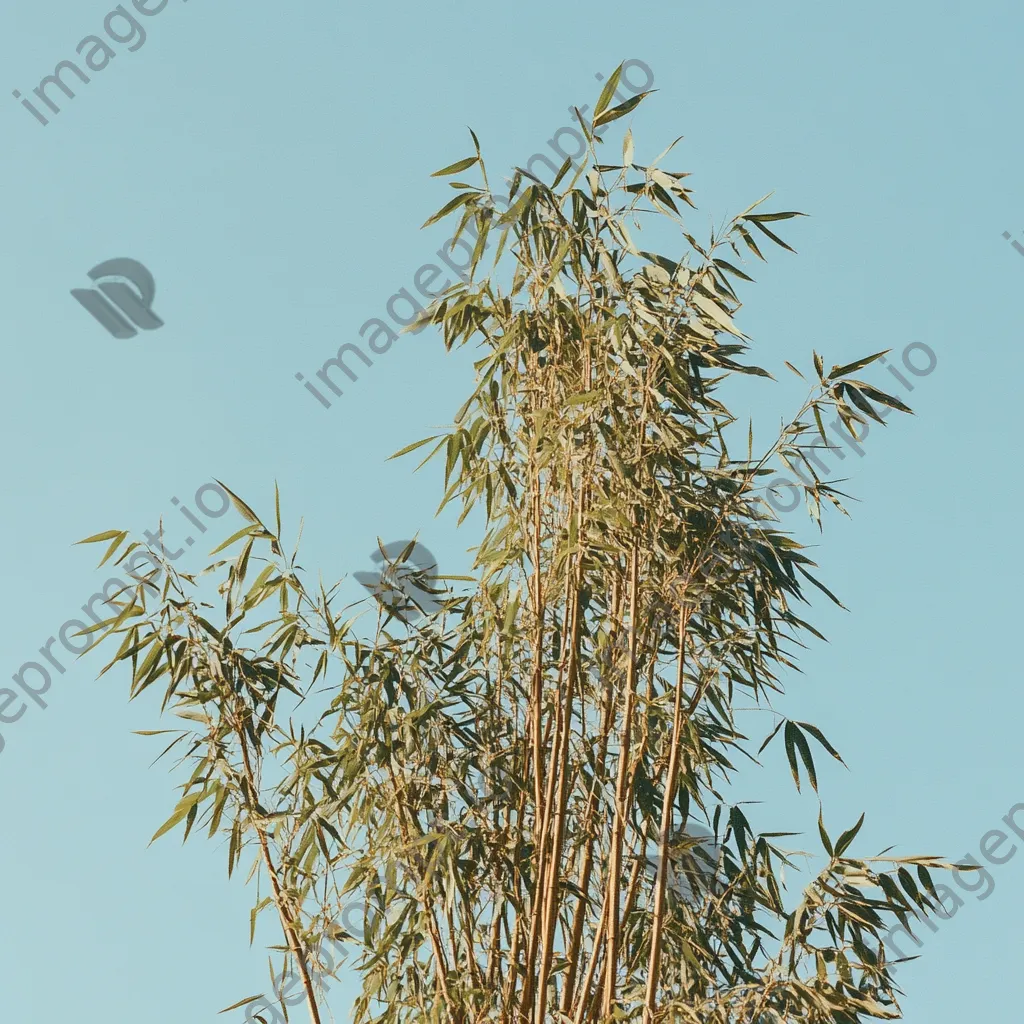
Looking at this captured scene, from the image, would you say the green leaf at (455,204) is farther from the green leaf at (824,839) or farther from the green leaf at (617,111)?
the green leaf at (824,839)

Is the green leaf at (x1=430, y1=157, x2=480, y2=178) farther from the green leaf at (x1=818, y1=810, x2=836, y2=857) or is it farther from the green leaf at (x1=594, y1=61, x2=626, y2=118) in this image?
the green leaf at (x1=818, y1=810, x2=836, y2=857)

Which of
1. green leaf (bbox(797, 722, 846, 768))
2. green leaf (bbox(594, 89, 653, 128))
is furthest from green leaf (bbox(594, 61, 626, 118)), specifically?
green leaf (bbox(797, 722, 846, 768))

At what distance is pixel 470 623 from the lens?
3.48 m

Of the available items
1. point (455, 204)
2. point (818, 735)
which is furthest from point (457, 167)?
point (818, 735)

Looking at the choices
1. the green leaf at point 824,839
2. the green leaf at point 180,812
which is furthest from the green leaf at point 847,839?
the green leaf at point 180,812

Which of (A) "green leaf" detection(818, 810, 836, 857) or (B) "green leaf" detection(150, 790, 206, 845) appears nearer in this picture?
(A) "green leaf" detection(818, 810, 836, 857)

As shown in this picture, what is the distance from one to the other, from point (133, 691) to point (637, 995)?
142 cm

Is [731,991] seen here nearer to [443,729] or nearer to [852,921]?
[852,921]

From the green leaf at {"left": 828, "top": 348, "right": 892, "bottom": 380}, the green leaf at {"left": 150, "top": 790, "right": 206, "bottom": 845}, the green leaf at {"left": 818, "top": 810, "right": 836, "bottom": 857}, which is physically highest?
the green leaf at {"left": 828, "top": 348, "right": 892, "bottom": 380}

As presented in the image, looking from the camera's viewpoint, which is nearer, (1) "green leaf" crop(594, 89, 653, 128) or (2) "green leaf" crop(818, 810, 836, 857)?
(2) "green leaf" crop(818, 810, 836, 857)

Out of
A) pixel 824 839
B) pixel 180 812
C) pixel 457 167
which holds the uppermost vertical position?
pixel 457 167

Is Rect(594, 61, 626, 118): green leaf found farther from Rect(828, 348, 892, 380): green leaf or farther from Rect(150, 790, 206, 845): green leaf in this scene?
Rect(150, 790, 206, 845): green leaf

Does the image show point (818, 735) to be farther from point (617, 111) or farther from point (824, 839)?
point (617, 111)

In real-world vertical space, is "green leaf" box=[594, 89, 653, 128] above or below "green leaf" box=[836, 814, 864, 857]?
above
